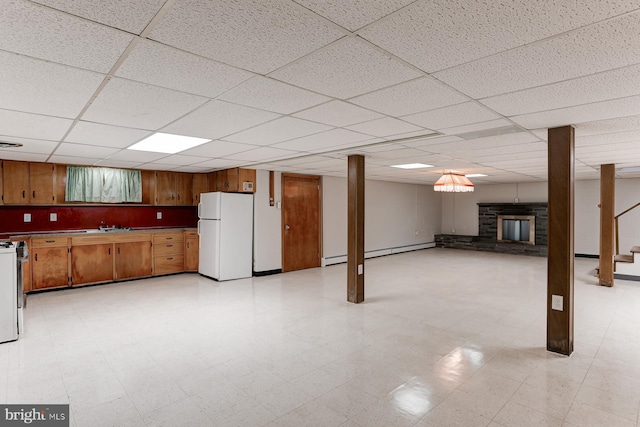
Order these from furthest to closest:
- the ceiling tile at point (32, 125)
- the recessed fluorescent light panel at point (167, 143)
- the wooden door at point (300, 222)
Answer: the wooden door at point (300, 222) < the recessed fluorescent light panel at point (167, 143) < the ceiling tile at point (32, 125)

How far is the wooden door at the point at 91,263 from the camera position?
6035mm

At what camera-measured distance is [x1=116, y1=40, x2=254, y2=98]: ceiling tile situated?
1787 mm

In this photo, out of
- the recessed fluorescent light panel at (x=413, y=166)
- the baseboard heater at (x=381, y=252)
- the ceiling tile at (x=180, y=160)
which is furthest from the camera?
the baseboard heater at (x=381, y=252)

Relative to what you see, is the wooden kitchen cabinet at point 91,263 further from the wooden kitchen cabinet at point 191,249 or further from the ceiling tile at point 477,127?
the ceiling tile at point 477,127

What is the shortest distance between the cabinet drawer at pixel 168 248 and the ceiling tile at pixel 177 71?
17.5ft

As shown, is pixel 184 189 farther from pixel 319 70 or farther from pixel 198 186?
pixel 319 70

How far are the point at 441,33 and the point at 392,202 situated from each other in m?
8.97

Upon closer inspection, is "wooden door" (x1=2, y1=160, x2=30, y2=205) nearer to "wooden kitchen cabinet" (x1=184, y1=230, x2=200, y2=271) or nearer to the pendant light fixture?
"wooden kitchen cabinet" (x1=184, y1=230, x2=200, y2=271)

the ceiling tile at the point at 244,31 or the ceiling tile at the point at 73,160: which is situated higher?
the ceiling tile at the point at 73,160

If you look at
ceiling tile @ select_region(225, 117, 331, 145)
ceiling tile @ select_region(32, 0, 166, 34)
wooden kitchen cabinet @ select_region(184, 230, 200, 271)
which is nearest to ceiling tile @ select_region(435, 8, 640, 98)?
ceiling tile @ select_region(225, 117, 331, 145)

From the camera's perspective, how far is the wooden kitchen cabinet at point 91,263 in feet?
19.8

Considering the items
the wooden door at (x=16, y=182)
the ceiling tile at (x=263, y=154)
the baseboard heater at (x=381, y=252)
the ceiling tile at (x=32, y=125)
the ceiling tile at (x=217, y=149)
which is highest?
the ceiling tile at (x=263, y=154)

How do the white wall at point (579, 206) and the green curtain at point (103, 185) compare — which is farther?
the white wall at point (579, 206)

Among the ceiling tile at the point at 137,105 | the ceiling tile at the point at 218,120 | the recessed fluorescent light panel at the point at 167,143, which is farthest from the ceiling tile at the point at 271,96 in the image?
the recessed fluorescent light panel at the point at 167,143
